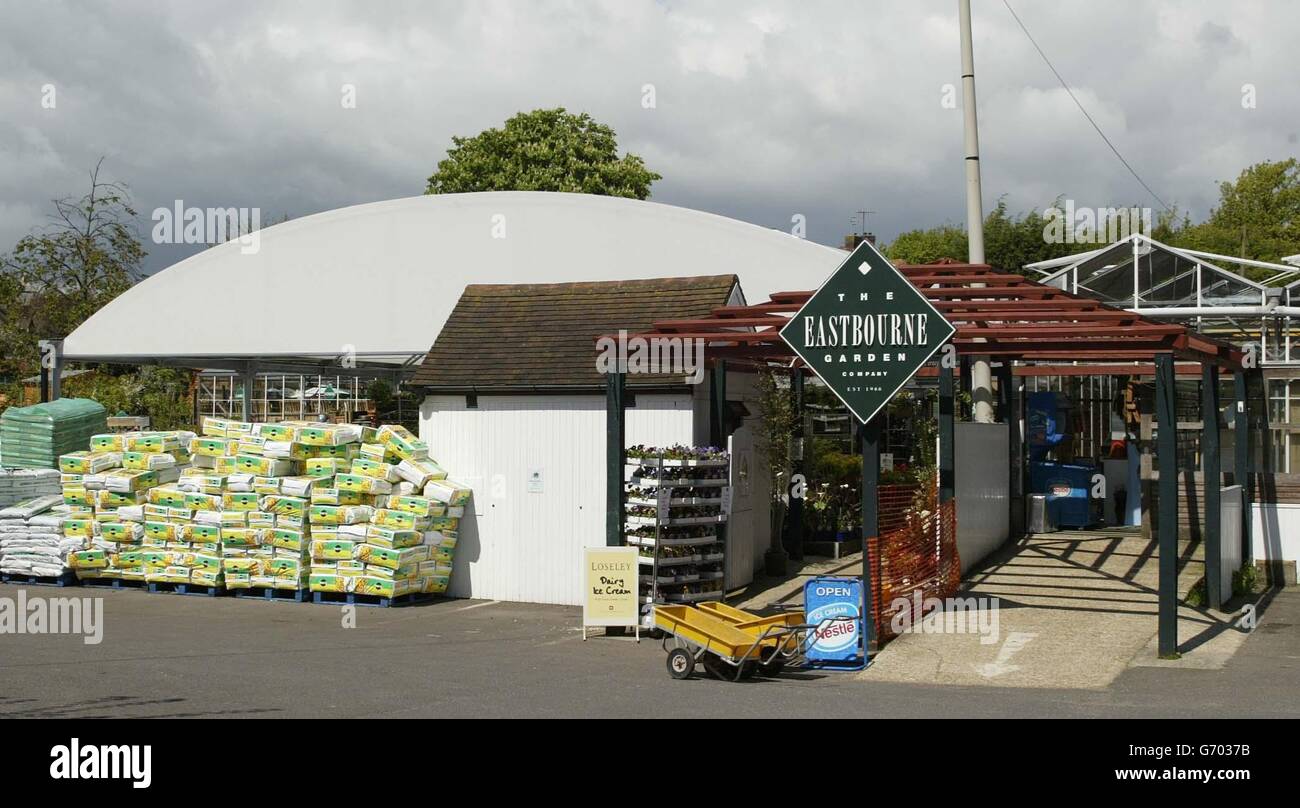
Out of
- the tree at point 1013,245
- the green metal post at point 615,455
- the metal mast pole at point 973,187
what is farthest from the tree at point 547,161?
the green metal post at point 615,455

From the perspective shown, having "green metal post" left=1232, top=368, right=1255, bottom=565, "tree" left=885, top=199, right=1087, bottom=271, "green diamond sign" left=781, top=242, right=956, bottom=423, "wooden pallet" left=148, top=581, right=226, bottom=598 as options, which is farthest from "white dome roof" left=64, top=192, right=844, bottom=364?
"tree" left=885, top=199, right=1087, bottom=271

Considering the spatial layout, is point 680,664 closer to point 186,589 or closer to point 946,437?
point 946,437

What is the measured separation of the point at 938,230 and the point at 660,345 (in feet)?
185

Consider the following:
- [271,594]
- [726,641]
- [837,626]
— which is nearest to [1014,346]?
[837,626]

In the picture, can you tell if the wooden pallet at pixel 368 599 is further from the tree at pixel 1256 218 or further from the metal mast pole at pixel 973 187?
the tree at pixel 1256 218

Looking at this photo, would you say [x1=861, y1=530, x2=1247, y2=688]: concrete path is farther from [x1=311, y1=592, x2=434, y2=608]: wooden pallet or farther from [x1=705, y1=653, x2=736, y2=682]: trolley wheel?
[x1=311, y1=592, x2=434, y2=608]: wooden pallet

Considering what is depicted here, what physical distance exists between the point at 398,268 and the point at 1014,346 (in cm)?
1747

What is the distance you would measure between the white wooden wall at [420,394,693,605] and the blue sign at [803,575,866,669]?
3967 millimetres

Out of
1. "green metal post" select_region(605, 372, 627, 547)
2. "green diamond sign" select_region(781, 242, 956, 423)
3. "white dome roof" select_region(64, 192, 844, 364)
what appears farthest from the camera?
"white dome roof" select_region(64, 192, 844, 364)

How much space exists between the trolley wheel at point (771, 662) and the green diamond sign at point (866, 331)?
2.38 meters

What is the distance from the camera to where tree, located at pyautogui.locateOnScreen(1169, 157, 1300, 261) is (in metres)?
54.9

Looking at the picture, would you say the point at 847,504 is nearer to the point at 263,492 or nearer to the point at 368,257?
the point at 263,492

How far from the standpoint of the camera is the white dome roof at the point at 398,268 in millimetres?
26703
